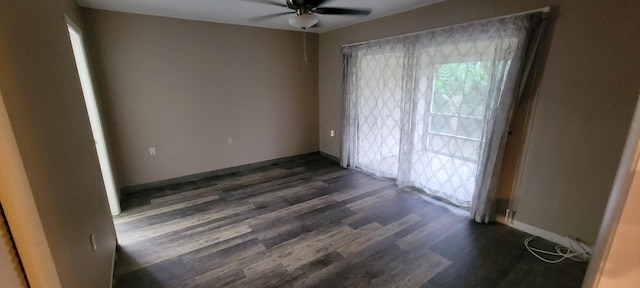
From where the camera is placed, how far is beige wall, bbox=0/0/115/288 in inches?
35.9

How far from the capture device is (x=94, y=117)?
2.70 meters

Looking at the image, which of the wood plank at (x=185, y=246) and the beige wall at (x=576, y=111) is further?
the wood plank at (x=185, y=246)

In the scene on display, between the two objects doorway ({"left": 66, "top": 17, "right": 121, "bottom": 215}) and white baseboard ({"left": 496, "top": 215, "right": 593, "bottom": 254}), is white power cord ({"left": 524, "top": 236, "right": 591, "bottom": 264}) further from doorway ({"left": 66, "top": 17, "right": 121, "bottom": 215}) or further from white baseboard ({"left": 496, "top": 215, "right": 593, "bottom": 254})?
doorway ({"left": 66, "top": 17, "right": 121, "bottom": 215})

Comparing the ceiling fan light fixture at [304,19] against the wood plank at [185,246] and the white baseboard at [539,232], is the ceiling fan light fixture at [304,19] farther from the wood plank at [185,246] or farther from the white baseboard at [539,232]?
the white baseboard at [539,232]

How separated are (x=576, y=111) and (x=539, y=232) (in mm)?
1154

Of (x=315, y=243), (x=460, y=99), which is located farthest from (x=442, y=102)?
(x=315, y=243)

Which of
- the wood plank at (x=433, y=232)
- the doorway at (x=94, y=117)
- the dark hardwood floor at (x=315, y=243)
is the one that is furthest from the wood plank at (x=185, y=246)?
the wood plank at (x=433, y=232)

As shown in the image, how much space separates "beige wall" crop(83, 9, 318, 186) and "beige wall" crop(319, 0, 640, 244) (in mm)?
2831

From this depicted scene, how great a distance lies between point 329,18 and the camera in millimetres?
3504

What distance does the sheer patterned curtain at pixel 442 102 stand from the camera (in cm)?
233

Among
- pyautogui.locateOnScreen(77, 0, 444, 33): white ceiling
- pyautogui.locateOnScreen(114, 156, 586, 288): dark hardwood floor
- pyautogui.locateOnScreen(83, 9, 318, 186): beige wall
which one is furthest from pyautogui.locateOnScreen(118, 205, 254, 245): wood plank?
pyautogui.locateOnScreen(77, 0, 444, 33): white ceiling

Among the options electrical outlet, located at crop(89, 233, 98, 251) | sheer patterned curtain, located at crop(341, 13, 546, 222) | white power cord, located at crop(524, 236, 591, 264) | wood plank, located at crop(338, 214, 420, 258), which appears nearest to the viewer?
electrical outlet, located at crop(89, 233, 98, 251)

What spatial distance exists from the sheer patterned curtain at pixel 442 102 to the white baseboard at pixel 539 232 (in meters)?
0.21

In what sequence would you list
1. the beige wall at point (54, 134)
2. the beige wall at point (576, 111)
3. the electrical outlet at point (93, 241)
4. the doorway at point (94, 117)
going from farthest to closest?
the doorway at point (94, 117)
the beige wall at point (576, 111)
the electrical outlet at point (93, 241)
the beige wall at point (54, 134)
